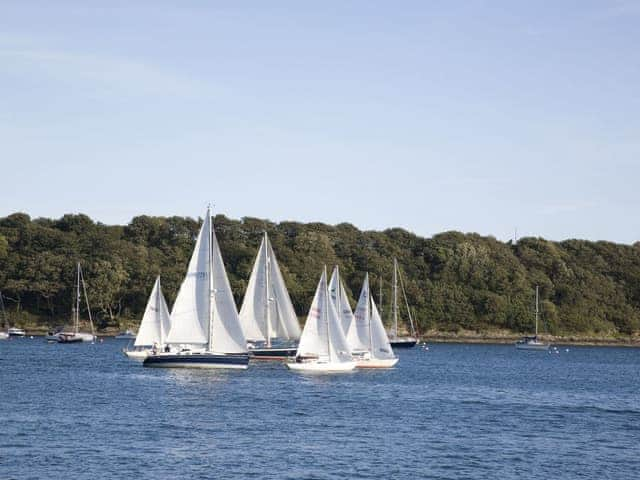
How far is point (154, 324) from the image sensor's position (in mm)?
89625

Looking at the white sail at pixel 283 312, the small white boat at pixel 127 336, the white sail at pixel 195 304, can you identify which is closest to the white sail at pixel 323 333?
the white sail at pixel 195 304

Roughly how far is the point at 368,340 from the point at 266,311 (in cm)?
1006

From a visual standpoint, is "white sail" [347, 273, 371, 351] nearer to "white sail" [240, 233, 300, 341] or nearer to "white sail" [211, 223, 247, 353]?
"white sail" [240, 233, 300, 341]

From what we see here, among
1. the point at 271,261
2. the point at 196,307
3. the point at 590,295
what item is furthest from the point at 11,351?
the point at 590,295

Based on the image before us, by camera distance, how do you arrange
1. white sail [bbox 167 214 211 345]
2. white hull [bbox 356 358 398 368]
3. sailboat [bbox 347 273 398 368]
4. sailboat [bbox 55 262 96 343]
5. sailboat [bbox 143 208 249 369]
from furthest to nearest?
sailboat [bbox 55 262 96 343], sailboat [bbox 347 273 398 368], white hull [bbox 356 358 398 368], white sail [bbox 167 214 211 345], sailboat [bbox 143 208 249 369]

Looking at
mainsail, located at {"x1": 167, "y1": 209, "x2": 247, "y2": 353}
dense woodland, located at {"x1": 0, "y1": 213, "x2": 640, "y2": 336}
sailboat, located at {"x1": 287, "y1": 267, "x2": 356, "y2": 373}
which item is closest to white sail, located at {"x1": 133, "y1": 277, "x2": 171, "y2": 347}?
mainsail, located at {"x1": 167, "y1": 209, "x2": 247, "y2": 353}

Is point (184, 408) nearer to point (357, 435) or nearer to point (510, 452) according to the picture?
point (357, 435)

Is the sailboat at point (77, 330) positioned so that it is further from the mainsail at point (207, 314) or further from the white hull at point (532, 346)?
the mainsail at point (207, 314)

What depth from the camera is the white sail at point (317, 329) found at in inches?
2805

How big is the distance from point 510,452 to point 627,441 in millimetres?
7356

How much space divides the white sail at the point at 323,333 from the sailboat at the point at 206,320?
4.47 m

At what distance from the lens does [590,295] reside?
165375 mm

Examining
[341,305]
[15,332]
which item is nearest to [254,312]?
[341,305]

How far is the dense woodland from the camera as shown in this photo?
14900 cm
